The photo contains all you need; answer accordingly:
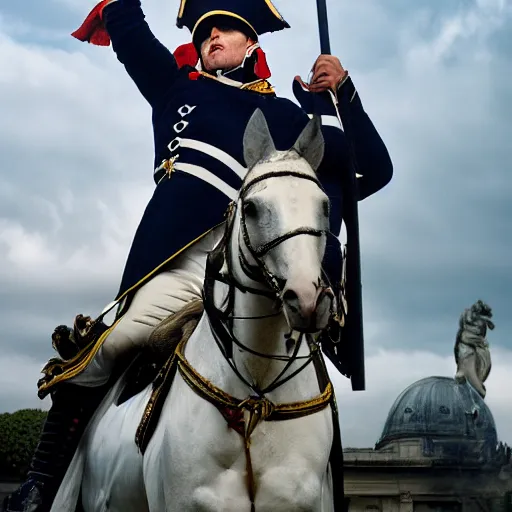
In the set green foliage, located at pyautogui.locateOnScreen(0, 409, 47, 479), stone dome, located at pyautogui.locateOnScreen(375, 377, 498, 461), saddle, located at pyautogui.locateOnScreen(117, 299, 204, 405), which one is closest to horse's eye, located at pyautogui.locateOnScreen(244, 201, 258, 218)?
saddle, located at pyautogui.locateOnScreen(117, 299, 204, 405)

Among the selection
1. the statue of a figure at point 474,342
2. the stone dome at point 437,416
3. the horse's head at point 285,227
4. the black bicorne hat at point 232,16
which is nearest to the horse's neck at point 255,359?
the horse's head at point 285,227

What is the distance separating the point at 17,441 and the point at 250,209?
140 ft

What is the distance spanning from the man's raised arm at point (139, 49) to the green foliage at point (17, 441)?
1501 inches

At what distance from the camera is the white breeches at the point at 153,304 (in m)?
7.62

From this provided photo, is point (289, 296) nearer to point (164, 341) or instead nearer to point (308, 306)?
point (308, 306)

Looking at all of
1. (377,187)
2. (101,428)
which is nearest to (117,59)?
(377,187)

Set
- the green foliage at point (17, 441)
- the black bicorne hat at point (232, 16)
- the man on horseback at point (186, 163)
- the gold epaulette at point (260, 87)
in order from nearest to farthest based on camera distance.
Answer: the man on horseback at point (186, 163), the gold epaulette at point (260, 87), the black bicorne hat at point (232, 16), the green foliage at point (17, 441)

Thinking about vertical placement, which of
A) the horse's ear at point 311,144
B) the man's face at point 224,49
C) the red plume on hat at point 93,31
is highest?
the red plume on hat at point 93,31

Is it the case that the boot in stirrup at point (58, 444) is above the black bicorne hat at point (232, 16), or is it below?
below

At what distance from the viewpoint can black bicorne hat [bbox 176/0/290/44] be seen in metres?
8.92

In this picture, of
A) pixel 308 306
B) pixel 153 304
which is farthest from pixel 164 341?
pixel 308 306

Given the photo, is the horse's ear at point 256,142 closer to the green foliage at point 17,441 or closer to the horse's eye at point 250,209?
the horse's eye at point 250,209

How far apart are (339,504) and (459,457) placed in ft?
84.4

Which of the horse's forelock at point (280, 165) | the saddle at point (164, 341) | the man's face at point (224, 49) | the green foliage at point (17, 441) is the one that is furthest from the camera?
the green foliage at point (17, 441)
